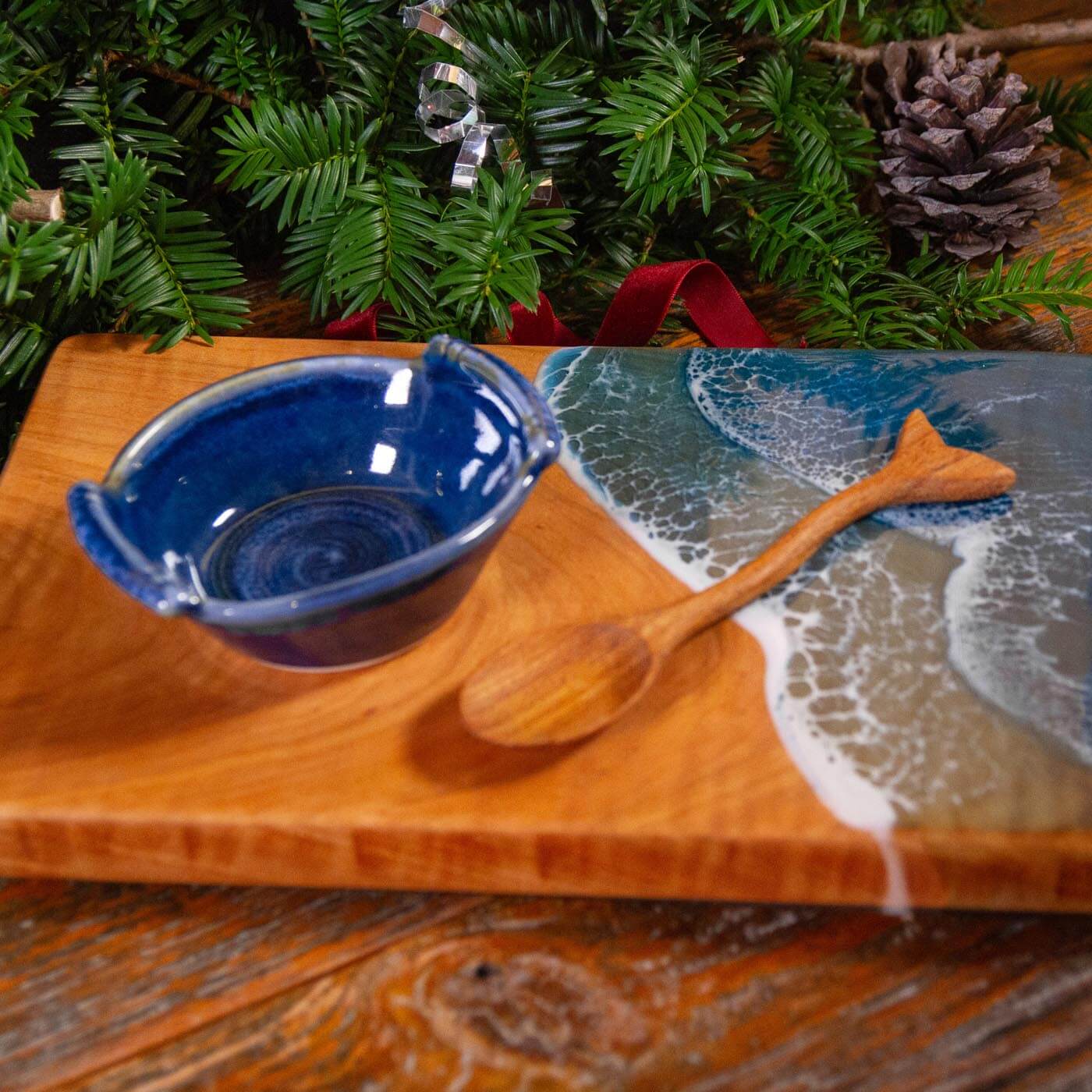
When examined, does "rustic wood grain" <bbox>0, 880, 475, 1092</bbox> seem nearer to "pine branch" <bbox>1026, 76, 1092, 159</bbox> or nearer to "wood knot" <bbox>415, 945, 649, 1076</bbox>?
"wood knot" <bbox>415, 945, 649, 1076</bbox>

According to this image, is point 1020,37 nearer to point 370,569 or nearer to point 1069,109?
point 1069,109

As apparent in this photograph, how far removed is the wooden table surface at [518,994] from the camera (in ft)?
1.09

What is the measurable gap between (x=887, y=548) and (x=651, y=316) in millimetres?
194

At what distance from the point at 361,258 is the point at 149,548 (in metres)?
0.20

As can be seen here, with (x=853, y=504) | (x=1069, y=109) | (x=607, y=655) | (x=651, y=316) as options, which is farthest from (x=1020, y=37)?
(x=607, y=655)

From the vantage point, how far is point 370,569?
1.39 feet

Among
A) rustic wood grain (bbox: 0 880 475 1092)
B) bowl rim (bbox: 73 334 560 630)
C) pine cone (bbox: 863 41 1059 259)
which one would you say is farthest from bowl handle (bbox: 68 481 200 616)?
pine cone (bbox: 863 41 1059 259)

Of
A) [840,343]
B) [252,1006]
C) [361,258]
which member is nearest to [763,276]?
[840,343]

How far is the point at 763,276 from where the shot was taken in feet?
1.99

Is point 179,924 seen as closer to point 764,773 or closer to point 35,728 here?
point 35,728

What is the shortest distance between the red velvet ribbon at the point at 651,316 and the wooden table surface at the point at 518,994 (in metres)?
0.30

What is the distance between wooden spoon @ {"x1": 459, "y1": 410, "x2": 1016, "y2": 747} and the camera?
14.6 inches

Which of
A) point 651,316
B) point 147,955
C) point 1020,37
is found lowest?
point 147,955

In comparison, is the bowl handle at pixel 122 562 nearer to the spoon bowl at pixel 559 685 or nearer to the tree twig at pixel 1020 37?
the spoon bowl at pixel 559 685
